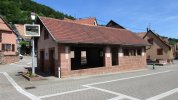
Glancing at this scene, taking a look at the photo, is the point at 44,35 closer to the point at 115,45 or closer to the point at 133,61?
the point at 115,45

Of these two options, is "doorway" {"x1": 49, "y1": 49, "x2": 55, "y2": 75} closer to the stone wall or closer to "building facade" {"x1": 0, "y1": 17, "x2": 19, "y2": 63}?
the stone wall

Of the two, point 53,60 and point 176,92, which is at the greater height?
point 53,60

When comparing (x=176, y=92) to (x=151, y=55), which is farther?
(x=151, y=55)

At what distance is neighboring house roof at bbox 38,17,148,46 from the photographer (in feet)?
71.5

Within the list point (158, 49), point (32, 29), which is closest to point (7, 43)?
point (32, 29)

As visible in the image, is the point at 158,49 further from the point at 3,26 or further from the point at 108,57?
the point at 3,26

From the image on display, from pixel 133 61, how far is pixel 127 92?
16.4 metres

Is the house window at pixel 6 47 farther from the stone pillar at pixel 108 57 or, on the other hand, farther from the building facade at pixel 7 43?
the stone pillar at pixel 108 57

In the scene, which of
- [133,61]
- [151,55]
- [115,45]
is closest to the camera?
[115,45]

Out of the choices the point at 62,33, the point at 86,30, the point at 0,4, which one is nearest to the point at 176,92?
the point at 62,33

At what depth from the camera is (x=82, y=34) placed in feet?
79.0

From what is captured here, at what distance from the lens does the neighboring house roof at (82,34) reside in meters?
21.8

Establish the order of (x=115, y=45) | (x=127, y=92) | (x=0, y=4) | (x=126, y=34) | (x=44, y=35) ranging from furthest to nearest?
(x=0, y=4), (x=126, y=34), (x=115, y=45), (x=44, y=35), (x=127, y=92)

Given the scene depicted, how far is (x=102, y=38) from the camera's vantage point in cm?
2544
